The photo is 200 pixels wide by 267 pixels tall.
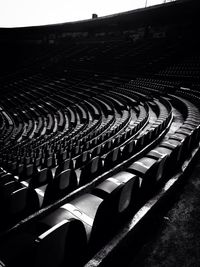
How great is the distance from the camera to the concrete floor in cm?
171

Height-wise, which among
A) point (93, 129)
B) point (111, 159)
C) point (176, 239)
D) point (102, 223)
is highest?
point (102, 223)

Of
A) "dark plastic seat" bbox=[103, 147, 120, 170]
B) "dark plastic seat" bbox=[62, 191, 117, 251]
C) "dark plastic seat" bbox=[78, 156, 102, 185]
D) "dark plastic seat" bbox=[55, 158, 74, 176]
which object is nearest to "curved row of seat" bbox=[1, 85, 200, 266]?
"dark plastic seat" bbox=[62, 191, 117, 251]

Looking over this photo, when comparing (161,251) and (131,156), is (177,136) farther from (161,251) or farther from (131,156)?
(161,251)

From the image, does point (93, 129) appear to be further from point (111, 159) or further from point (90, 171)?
point (90, 171)

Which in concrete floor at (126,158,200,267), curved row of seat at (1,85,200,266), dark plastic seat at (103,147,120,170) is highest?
curved row of seat at (1,85,200,266)

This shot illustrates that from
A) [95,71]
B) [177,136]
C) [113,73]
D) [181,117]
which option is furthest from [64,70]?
[177,136]

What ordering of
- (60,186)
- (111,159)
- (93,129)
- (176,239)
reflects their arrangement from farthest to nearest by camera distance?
(93,129) → (111,159) → (60,186) → (176,239)

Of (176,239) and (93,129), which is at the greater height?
(176,239)

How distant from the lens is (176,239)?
194 cm

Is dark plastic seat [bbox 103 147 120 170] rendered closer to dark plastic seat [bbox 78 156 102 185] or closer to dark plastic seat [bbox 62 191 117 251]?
dark plastic seat [bbox 78 156 102 185]

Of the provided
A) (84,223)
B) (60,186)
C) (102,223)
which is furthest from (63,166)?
(102,223)

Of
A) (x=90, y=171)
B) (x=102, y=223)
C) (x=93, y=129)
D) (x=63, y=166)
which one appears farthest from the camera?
(x=93, y=129)

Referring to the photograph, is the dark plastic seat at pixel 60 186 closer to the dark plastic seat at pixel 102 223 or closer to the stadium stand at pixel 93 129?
the stadium stand at pixel 93 129

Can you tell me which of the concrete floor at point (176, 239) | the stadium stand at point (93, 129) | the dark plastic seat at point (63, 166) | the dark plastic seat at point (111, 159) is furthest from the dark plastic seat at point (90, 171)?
the concrete floor at point (176, 239)
